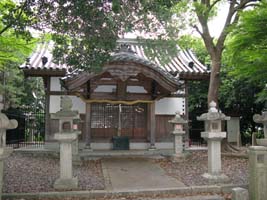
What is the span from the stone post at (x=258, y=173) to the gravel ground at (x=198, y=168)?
2.10 m

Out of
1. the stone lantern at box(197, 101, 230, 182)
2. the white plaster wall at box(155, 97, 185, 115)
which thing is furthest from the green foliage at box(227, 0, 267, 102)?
the white plaster wall at box(155, 97, 185, 115)

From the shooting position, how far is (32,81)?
27125 millimetres

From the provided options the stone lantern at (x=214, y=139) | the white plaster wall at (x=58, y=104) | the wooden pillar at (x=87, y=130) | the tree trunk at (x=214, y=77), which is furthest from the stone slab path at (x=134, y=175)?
the tree trunk at (x=214, y=77)

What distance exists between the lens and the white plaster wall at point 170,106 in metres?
16.3

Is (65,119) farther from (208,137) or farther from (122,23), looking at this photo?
(208,137)

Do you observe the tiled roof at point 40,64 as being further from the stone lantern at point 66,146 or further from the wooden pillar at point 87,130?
the stone lantern at point 66,146

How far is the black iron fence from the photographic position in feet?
53.1

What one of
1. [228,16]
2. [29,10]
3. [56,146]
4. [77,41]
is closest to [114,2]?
[77,41]

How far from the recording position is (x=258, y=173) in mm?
7078

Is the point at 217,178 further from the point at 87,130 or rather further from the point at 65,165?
the point at 87,130

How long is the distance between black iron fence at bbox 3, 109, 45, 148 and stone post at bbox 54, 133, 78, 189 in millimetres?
7456

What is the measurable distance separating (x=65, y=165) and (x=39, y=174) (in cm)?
205

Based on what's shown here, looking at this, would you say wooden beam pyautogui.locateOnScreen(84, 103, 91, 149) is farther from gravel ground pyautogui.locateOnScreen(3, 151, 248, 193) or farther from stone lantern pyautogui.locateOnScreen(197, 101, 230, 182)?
stone lantern pyautogui.locateOnScreen(197, 101, 230, 182)

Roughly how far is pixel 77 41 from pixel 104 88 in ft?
27.4
